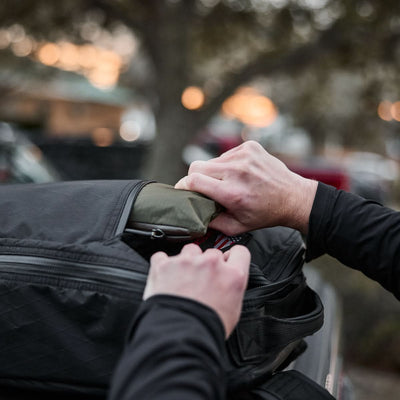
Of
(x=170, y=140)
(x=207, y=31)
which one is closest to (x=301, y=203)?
(x=170, y=140)

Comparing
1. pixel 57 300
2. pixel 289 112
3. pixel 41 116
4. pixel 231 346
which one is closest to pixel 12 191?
pixel 57 300

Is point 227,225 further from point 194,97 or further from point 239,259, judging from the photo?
point 194,97

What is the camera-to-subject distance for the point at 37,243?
3.70ft

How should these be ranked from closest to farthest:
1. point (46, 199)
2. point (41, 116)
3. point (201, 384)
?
point (201, 384)
point (46, 199)
point (41, 116)

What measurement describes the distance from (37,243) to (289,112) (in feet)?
88.9

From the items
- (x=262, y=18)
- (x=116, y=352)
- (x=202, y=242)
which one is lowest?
(x=116, y=352)

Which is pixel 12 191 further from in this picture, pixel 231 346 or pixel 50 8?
pixel 50 8

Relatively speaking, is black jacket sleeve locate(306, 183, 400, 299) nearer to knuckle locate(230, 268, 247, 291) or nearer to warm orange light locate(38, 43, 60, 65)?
knuckle locate(230, 268, 247, 291)

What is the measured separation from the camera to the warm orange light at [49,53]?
29.5ft

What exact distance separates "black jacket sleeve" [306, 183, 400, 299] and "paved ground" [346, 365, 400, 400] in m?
2.61

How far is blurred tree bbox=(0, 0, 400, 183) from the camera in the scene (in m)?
6.77

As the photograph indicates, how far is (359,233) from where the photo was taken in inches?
47.1

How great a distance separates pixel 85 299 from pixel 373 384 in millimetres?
3151

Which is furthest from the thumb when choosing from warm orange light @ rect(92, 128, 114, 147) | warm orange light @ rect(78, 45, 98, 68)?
warm orange light @ rect(78, 45, 98, 68)
